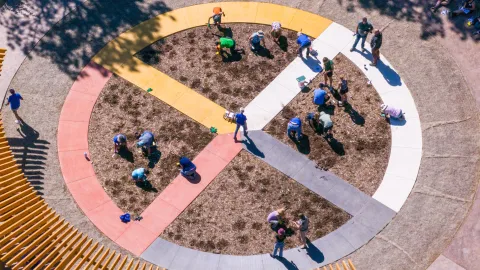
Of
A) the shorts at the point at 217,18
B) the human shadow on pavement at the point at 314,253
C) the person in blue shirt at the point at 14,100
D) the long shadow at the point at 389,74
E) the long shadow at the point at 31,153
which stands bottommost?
the human shadow on pavement at the point at 314,253

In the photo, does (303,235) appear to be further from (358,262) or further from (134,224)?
(134,224)

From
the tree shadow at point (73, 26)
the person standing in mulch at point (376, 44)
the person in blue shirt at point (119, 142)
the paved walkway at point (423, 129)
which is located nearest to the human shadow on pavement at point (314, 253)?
the paved walkway at point (423, 129)

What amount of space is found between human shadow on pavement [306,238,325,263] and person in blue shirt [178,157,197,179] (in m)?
4.43

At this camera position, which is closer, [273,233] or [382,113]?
[273,233]

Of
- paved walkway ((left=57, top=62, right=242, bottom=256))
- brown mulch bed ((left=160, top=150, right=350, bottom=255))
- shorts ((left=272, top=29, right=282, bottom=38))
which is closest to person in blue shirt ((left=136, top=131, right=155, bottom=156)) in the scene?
paved walkway ((left=57, top=62, right=242, bottom=256))

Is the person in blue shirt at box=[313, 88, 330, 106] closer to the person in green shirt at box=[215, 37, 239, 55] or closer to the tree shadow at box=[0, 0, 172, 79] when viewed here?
the person in green shirt at box=[215, 37, 239, 55]

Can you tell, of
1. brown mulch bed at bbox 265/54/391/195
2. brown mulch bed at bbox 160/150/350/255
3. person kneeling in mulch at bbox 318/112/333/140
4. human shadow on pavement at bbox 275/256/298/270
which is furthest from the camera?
person kneeling in mulch at bbox 318/112/333/140

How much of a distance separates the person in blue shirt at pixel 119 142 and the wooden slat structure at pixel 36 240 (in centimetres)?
320

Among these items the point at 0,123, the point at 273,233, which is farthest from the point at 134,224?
the point at 0,123

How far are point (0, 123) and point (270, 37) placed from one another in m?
10.5

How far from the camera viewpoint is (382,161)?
701 inches

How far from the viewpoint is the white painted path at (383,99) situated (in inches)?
681

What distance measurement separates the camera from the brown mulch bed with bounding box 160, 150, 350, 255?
1634 centimetres

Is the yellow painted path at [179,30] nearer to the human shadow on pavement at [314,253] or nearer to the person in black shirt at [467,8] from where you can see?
the human shadow on pavement at [314,253]
